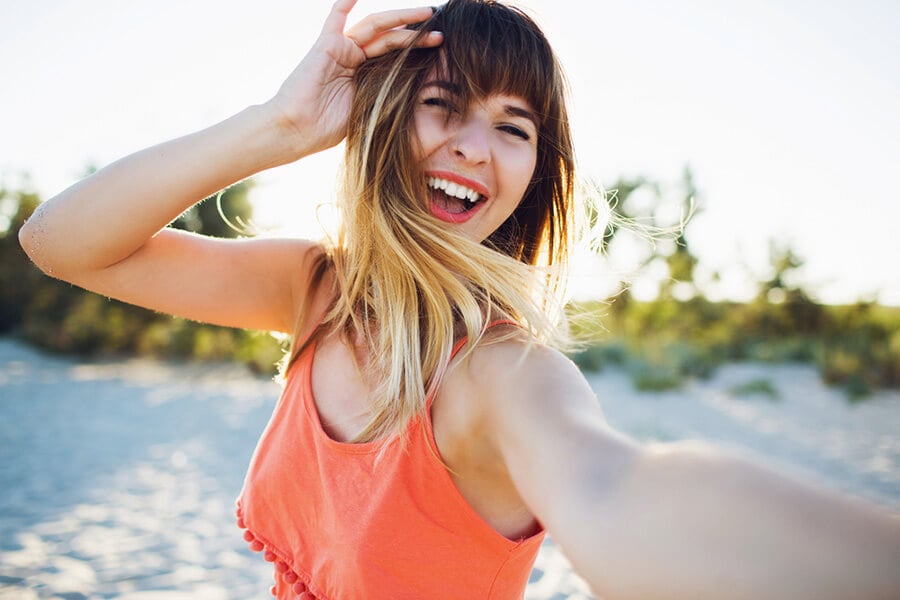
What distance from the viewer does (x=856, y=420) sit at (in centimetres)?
937

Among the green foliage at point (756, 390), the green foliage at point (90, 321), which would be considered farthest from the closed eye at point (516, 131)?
the green foliage at point (90, 321)

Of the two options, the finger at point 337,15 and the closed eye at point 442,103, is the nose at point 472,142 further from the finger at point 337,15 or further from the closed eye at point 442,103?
the finger at point 337,15

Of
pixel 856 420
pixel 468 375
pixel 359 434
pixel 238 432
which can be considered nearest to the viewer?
pixel 468 375

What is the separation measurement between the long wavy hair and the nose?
1.8 inches

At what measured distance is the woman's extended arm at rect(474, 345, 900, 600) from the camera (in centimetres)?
52

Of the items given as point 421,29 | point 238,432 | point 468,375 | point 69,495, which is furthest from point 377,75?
point 238,432

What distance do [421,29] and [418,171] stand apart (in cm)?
36

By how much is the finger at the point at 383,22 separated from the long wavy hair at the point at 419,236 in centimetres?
4

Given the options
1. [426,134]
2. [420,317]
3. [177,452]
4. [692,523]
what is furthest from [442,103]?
[177,452]

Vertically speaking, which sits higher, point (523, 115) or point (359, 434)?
point (523, 115)

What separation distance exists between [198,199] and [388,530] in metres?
0.95

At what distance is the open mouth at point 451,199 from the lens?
1.55m

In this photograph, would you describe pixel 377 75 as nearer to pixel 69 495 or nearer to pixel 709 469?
pixel 709 469

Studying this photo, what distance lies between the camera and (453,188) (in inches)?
60.9
